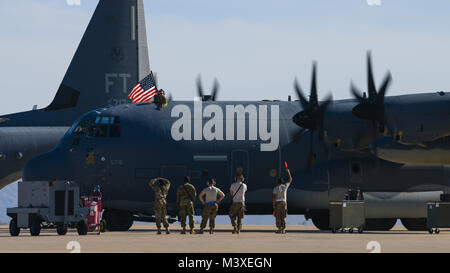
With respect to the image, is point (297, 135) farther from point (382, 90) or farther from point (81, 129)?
point (81, 129)

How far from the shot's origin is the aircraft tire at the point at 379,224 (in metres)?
33.6

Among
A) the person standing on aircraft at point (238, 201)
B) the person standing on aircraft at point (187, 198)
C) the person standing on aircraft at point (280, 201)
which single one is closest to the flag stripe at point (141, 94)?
the person standing on aircraft at point (187, 198)

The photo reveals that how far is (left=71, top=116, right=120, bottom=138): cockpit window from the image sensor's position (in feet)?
102

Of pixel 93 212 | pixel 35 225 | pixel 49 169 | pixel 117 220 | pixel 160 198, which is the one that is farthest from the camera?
pixel 117 220

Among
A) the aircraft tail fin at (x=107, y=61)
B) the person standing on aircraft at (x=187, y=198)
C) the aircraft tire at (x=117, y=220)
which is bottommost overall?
the aircraft tire at (x=117, y=220)

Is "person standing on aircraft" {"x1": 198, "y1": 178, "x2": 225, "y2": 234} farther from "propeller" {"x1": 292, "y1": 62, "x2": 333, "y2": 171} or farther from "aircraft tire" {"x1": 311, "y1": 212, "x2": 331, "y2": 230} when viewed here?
"aircraft tire" {"x1": 311, "y1": 212, "x2": 331, "y2": 230}

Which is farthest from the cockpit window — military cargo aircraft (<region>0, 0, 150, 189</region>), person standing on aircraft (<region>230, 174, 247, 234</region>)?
military cargo aircraft (<region>0, 0, 150, 189</region>)

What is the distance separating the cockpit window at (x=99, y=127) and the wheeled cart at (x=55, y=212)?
3.14 m

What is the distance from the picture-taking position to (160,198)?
28.3m

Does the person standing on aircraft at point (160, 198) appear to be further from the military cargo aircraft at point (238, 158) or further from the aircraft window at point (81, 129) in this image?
the aircraft window at point (81, 129)

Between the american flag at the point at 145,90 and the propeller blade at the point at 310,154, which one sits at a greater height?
the american flag at the point at 145,90

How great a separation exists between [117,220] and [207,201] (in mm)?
Result: 4465

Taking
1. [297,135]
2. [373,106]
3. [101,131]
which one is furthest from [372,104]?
[101,131]
